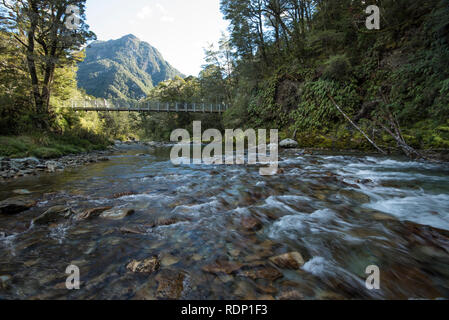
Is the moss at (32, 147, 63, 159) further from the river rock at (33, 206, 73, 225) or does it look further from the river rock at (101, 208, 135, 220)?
the river rock at (101, 208, 135, 220)

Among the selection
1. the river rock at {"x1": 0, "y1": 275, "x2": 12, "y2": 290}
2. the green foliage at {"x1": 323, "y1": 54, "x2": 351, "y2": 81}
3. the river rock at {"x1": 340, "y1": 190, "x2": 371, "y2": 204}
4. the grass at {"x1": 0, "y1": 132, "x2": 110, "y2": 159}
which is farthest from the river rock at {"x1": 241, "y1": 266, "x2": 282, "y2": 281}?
the green foliage at {"x1": 323, "y1": 54, "x2": 351, "y2": 81}

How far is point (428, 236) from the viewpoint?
7.25 ft

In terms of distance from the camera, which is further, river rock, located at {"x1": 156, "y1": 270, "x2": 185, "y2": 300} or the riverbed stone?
the riverbed stone

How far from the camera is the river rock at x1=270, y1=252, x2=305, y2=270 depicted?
1.80 metres

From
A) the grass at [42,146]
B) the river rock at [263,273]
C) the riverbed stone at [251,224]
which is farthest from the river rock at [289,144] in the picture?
the grass at [42,146]

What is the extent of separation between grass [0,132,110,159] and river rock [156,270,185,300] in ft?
30.4

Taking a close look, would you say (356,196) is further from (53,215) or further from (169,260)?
(53,215)

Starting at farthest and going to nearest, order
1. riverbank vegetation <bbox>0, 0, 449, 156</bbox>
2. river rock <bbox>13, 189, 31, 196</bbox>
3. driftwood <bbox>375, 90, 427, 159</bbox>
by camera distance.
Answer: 1. riverbank vegetation <bbox>0, 0, 449, 156</bbox>
2. driftwood <bbox>375, 90, 427, 159</bbox>
3. river rock <bbox>13, 189, 31, 196</bbox>

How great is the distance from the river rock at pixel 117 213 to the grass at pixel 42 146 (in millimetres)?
7395

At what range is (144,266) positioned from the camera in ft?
5.83

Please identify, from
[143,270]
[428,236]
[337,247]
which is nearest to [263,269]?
[337,247]

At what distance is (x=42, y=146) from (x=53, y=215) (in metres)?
8.59
